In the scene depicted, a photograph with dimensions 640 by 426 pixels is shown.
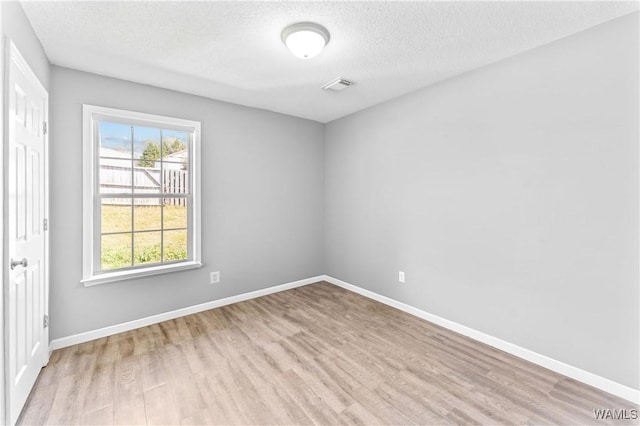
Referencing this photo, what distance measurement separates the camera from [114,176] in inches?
116

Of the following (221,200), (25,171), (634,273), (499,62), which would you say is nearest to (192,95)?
(221,200)

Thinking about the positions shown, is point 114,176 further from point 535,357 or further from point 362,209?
point 535,357

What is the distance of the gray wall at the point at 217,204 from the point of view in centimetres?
265

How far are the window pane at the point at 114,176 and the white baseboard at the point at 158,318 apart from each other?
1.35 metres

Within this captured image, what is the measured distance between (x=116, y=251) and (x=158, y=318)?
84 cm

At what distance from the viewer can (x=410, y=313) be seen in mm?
3365

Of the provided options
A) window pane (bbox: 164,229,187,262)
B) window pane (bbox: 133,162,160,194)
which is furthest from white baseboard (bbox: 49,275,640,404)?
window pane (bbox: 133,162,160,194)

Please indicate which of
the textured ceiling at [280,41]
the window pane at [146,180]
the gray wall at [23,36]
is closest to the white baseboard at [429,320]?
the window pane at [146,180]

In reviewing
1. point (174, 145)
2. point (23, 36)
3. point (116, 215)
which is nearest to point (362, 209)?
point (174, 145)

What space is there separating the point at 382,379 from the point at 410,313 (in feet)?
4.31

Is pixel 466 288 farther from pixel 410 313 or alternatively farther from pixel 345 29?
pixel 345 29

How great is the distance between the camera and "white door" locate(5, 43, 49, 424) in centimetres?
164

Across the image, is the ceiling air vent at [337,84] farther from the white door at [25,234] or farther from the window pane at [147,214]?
the white door at [25,234]

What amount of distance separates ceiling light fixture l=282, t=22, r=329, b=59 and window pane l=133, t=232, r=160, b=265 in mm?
2404
